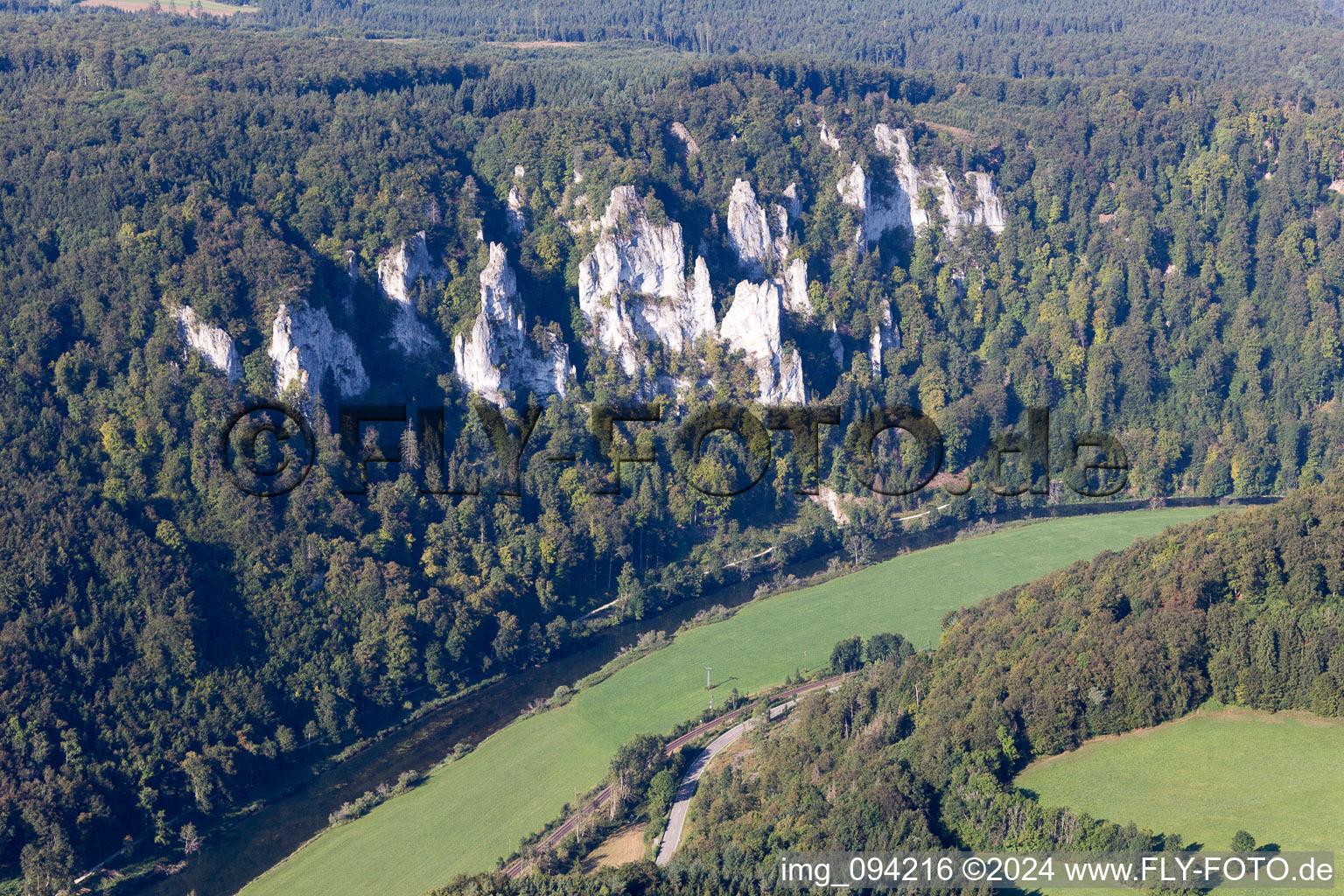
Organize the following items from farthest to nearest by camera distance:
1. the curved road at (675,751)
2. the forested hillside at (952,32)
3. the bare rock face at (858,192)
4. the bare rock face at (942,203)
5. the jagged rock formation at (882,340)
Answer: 1. the forested hillside at (952,32)
2. the bare rock face at (942,203)
3. the bare rock face at (858,192)
4. the jagged rock formation at (882,340)
5. the curved road at (675,751)

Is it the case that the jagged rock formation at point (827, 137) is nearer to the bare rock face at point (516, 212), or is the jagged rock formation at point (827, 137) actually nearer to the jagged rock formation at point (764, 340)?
the jagged rock formation at point (764, 340)

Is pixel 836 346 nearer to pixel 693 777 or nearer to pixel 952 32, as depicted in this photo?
pixel 693 777

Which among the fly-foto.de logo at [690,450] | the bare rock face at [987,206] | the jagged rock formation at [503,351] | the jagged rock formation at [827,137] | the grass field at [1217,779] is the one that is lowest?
the grass field at [1217,779]

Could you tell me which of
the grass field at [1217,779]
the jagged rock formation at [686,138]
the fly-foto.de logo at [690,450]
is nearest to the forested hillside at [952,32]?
the jagged rock formation at [686,138]

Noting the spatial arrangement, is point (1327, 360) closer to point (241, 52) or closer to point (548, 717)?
point (548, 717)

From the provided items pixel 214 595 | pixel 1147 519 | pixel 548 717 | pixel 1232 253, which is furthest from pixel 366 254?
pixel 1232 253

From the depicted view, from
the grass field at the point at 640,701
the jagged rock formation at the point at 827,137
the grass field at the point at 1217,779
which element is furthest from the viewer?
the jagged rock formation at the point at 827,137
